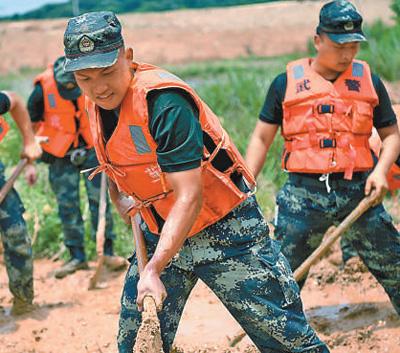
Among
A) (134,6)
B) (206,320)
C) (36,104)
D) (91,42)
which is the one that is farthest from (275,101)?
(134,6)

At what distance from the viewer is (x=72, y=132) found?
240 inches

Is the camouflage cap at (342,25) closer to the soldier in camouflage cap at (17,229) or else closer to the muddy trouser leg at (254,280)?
the muddy trouser leg at (254,280)

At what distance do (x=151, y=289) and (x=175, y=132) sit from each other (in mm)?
497

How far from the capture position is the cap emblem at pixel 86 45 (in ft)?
9.05

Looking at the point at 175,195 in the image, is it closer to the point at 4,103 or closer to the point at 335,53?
the point at 335,53

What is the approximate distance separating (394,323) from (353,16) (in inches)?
67.5

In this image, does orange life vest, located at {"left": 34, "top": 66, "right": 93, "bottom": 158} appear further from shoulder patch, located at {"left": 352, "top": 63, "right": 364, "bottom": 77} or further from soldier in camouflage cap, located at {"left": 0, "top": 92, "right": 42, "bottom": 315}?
shoulder patch, located at {"left": 352, "top": 63, "right": 364, "bottom": 77}

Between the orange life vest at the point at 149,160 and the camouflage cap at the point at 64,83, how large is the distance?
287 cm

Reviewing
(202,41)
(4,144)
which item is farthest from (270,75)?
(202,41)

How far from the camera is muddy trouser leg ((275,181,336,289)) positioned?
14.0 ft

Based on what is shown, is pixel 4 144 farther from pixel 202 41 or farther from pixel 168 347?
pixel 202 41

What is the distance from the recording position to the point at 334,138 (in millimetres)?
4270

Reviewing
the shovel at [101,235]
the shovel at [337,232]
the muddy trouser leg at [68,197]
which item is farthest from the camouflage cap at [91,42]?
the muddy trouser leg at [68,197]

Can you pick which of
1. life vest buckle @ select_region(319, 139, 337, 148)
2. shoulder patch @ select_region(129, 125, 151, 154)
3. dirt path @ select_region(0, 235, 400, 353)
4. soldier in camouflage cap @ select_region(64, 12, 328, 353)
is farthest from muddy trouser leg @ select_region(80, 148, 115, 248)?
shoulder patch @ select_region(129, 125, 151, 154)
